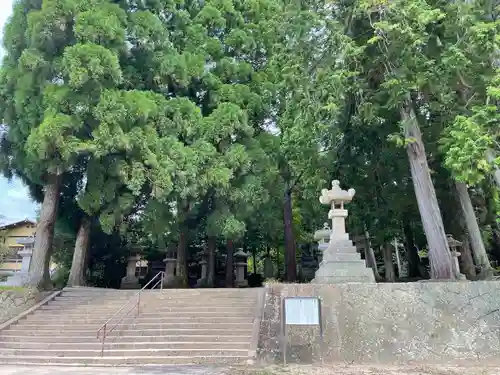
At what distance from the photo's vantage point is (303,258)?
20078 mm

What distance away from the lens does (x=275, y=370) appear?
6.77 meters

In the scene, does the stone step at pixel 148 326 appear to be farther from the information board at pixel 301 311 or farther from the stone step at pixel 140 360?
the information board at pixel 301 311

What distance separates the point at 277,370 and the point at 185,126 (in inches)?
307

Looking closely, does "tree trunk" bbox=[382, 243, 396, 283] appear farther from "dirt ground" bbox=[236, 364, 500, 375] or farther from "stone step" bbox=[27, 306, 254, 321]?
"dirt ground" bbox=[236, 364, 500, 375]

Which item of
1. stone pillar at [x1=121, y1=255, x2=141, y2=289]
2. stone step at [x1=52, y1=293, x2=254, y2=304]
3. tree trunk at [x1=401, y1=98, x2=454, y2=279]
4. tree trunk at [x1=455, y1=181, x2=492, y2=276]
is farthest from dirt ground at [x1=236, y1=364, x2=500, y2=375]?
stone pillar at [x1=121, y1=255, x2=141, y2=289]

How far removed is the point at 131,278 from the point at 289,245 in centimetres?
664

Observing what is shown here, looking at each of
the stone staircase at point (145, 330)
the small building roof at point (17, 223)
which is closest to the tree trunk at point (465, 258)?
the stone staircase at point (145, 330)

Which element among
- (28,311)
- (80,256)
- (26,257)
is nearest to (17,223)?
(26,257)

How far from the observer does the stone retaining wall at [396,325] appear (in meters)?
7.54

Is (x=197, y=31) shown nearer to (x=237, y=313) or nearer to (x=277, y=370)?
(x=237, y=313)

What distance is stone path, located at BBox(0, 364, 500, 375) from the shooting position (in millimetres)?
6621

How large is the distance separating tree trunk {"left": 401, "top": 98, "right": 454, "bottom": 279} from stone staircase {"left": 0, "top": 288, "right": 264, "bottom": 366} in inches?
170

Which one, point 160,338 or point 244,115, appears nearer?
point 160,338

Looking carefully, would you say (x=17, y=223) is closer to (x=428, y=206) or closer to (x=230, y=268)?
(x=230, y=268)
